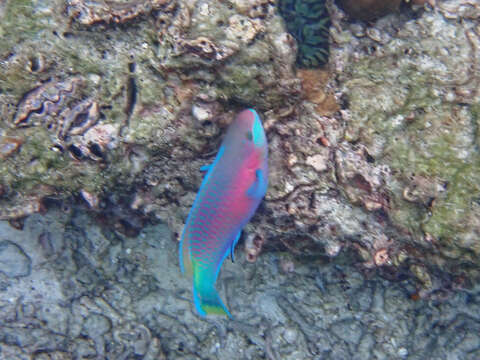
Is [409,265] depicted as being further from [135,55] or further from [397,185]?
[135,55]

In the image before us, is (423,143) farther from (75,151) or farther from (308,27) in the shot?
(75,151)

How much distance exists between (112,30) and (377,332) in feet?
11.7

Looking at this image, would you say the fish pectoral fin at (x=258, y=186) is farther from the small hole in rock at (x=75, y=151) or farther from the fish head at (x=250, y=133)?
the small hole in rock at (x=75, y=151)

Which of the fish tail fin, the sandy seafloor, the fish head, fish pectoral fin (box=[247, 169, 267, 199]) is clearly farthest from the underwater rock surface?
the sandy seafloor

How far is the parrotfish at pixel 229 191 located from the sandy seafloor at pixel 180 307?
141 cm

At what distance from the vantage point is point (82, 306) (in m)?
3.60

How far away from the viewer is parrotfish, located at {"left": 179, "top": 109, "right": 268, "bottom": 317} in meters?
2.15

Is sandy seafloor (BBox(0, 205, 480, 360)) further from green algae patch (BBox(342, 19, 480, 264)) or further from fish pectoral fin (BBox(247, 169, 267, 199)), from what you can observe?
fish pectoral fin (BBox(247, 169, 267, 199))

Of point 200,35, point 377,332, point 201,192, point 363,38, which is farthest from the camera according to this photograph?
point 377,332

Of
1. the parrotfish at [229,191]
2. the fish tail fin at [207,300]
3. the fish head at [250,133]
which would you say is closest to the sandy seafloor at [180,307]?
the fish tail fin at [207,300]

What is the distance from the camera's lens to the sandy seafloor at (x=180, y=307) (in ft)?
11.4

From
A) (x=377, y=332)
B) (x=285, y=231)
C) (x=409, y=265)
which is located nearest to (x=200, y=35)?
(x=285, y=231)

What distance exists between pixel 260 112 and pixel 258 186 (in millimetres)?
677

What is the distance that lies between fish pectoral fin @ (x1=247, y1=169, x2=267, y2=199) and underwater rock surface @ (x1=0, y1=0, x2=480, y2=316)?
0.50m
